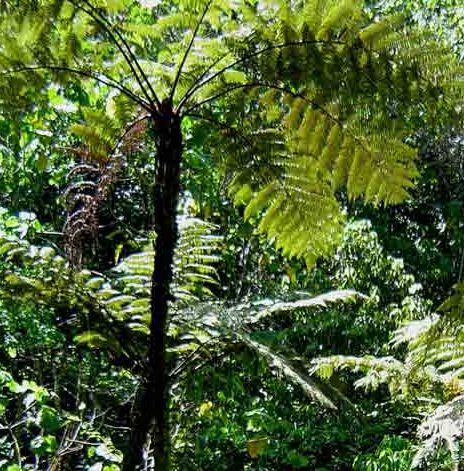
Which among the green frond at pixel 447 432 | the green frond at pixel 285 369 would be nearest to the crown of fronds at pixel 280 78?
the green frond at pixel 285 369

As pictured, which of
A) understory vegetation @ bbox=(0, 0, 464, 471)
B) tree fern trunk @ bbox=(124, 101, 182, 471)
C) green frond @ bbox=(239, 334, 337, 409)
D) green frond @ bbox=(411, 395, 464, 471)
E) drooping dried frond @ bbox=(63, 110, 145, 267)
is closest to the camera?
tree fern trunk @ bbox=(124, 101, 182, 471)

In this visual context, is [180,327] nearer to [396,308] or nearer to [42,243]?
[42,243]

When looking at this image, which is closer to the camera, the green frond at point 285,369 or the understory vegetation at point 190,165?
the understory vegetation at point 190,165

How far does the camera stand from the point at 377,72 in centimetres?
135

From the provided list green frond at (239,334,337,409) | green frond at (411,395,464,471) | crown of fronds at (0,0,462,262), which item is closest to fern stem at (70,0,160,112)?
crown of fronds at (0,0,462,262)

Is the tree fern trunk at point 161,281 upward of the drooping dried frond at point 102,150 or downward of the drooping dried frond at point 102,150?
downward

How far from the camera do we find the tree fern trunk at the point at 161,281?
1.25 meters

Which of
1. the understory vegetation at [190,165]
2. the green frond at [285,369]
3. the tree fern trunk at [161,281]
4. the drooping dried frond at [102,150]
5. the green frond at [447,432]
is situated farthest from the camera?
the green frond at [447,432]

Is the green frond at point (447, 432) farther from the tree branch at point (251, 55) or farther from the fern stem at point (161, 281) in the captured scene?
the tree branch at point (251, 55)

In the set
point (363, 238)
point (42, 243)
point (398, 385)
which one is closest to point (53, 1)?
point (42, 243)

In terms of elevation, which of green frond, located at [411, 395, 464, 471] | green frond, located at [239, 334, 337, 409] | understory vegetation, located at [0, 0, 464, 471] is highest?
understory vegetation, located at [0, 0, 464, 471]

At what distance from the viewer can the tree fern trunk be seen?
1.25m

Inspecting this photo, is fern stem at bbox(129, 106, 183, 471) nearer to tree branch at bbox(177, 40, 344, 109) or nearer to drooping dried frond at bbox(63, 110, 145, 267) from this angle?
tree branch at bbox(177, 40, 344, 109)

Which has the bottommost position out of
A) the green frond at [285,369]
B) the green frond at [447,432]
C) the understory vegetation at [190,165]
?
the green frond at [447,432]
